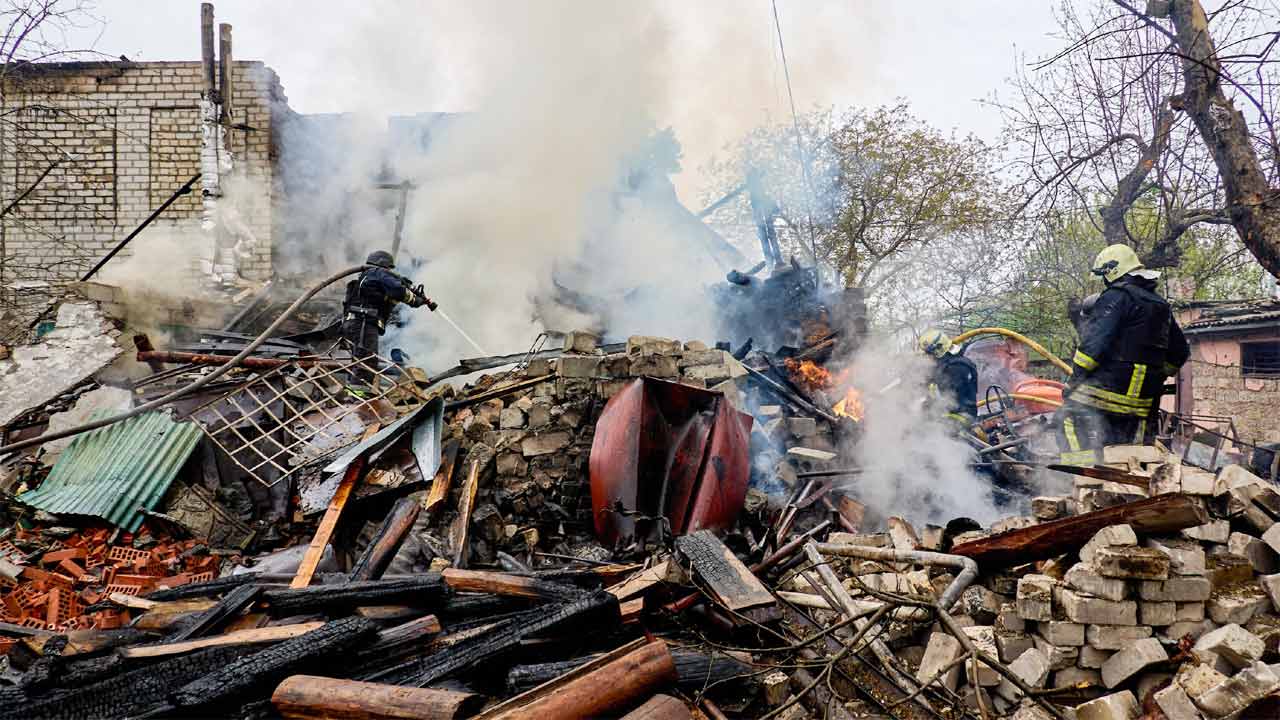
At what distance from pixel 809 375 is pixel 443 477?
5812 mm

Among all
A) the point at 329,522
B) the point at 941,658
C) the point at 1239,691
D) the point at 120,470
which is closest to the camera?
the point at 1239,691

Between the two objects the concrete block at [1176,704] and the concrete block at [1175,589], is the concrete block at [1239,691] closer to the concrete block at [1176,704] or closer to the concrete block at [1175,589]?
the concrete block at [1176,704]

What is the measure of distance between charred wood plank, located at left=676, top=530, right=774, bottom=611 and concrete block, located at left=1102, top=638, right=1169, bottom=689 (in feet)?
5.07

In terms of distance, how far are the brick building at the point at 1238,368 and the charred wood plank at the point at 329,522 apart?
1743 centimetres

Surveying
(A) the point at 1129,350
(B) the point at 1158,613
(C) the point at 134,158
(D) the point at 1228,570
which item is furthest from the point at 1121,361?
(C) the point at 134,158

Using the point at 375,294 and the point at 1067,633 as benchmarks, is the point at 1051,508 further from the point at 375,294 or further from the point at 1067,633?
the point at 375,294

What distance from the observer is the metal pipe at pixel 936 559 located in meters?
3.52

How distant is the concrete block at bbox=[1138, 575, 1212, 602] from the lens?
10.5ft

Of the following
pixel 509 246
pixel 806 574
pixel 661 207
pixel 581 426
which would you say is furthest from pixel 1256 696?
pixel 661 207

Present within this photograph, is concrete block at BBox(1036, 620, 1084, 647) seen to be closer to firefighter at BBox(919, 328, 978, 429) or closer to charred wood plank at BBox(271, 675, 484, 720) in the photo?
charred wood plank at BBox(271, 675, 484, 720)

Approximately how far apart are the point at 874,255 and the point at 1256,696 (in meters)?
19.2

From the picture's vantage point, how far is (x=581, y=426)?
631 cm

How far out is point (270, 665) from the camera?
9.82 feet

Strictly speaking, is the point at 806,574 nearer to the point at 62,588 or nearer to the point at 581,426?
the point at 581,426
